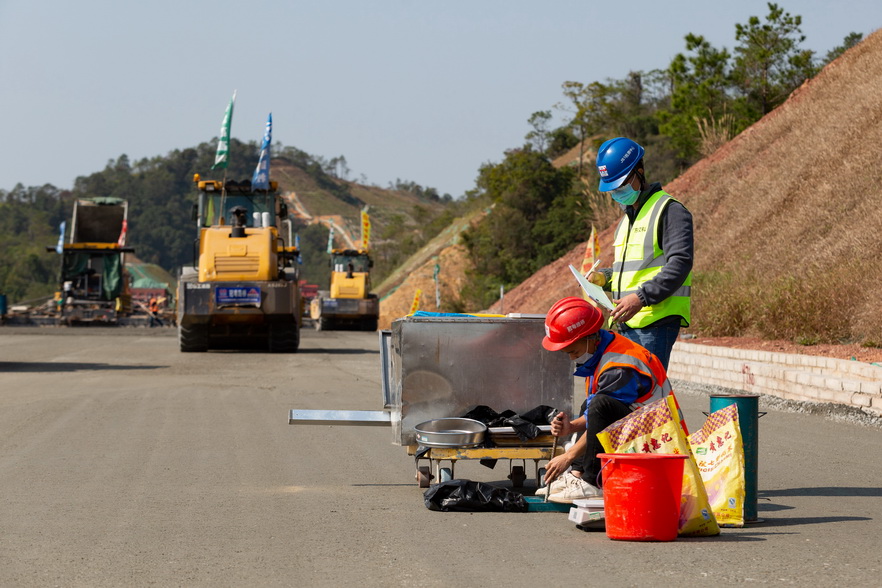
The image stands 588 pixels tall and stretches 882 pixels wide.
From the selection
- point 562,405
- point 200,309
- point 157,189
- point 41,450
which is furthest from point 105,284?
point 157,189

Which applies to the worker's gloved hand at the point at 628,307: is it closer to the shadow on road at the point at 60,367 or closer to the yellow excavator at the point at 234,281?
the shadow on road at the point at 60,367

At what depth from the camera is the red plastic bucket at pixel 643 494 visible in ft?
18.3

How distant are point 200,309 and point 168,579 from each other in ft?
64.0

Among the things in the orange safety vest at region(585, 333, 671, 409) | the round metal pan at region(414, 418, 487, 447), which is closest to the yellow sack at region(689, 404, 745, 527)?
the orange safety vest at region(585, 333, 671, 409)

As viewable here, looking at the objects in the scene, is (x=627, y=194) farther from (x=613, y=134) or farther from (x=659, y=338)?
(x=613, y=134)

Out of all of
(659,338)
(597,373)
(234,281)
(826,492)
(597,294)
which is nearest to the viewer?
(597,373)

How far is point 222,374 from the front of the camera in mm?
18531

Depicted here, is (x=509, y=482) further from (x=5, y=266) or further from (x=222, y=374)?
(x=5, y=266)

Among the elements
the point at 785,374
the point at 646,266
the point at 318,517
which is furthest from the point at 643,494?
the point at 785,374

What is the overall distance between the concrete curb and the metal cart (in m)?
5.23

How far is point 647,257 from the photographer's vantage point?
6879mm

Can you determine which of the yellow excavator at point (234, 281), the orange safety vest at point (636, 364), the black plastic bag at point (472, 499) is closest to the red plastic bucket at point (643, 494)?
the orange safety vest at point (636, 364)

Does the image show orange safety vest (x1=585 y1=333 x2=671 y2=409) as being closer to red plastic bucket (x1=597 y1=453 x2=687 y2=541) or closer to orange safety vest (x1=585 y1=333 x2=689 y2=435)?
orange safety vest (x1=585 y1=333 x2=689 y2=435)

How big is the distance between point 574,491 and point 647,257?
4.83ft
